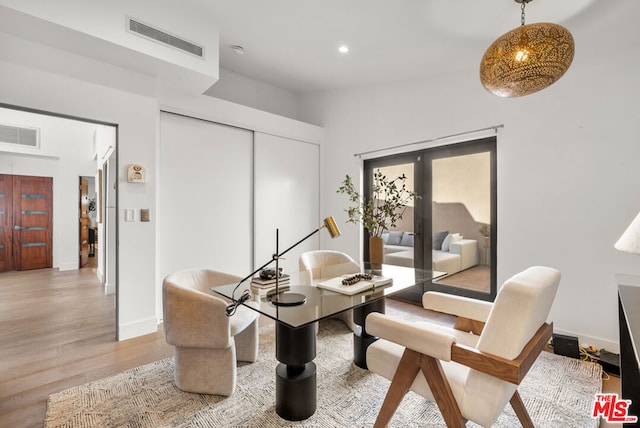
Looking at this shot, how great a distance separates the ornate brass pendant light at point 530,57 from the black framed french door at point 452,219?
1577 millimetres

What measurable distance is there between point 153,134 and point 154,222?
89 cm

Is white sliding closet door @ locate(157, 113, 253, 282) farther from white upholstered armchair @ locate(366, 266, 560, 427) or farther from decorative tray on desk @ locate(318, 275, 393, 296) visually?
white upholstered armchair @ locate(366, 266, 560, 427)

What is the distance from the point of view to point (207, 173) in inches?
137

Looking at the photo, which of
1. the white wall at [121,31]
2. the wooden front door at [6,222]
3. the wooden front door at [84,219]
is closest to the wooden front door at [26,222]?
the wooden front door at [6,222]

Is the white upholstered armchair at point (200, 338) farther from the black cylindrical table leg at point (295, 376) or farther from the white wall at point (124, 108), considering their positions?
the white wall at point (124, 108)

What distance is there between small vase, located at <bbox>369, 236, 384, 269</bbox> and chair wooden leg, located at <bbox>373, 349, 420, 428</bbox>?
45.1 inches

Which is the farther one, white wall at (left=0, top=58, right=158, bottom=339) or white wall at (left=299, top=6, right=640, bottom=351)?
white wall at (left=0, top=58, right=158, bottom=339)

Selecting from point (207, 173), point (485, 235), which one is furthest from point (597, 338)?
point (207, 173)

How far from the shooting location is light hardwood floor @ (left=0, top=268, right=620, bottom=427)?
1.92m

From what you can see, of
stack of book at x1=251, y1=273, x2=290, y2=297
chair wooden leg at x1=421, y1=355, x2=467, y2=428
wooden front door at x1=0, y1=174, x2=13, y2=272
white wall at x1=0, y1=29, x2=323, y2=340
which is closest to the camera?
chair wooden leg at x1=421, y1=355, x2=467, y2=428

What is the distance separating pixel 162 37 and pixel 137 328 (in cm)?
270

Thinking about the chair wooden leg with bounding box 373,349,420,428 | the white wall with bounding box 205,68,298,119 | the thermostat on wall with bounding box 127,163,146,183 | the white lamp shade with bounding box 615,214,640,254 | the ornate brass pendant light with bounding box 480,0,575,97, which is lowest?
the chair wooden leg with bounding box 373,349,420,428

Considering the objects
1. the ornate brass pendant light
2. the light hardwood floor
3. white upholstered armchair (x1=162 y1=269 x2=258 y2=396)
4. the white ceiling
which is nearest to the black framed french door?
the light hardwood floor

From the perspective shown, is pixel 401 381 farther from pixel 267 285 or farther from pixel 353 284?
pixel 267 285
